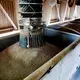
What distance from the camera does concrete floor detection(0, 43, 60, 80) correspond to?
103 centimetres

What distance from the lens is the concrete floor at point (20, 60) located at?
1.03 meters

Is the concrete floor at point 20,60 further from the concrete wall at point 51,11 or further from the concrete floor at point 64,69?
the concrete wall at point 51,11

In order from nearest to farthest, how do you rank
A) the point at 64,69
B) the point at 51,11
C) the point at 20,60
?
1. the point at 20,60
2. the point at 64,69
3. the point at 51,11

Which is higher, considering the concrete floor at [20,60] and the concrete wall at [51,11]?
the concrete wall at [51,11]

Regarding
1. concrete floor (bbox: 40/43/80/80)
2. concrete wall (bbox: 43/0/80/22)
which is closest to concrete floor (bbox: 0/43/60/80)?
concrete floor (bbox: 40/43/80/80)

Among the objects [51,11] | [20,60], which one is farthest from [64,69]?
[51,11]

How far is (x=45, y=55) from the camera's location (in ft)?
4.13

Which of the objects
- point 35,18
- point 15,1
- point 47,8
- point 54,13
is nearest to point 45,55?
point 35,18

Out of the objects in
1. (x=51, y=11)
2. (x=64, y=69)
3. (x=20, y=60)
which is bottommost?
(x=64, y=69)

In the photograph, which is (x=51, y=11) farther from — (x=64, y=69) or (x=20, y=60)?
(x=20, y=60)

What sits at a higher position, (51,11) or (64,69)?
(51,11)

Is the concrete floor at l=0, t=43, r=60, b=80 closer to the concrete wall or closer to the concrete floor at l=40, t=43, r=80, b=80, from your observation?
the concrete floor at l=40, t=43, r=80, b=80

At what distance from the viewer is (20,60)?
1.15 metres

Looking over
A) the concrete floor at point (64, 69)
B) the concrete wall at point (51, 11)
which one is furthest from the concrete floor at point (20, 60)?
the concrete wall at point (51, 11)
